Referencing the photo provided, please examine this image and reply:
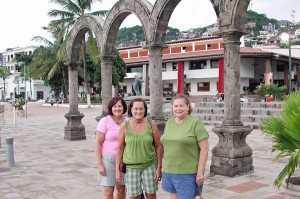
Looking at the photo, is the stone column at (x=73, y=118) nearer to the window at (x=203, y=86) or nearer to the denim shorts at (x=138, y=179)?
the denim shorts at (x=138, y=179)

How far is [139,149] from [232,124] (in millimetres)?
3528

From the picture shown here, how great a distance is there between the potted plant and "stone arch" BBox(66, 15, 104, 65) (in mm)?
8016

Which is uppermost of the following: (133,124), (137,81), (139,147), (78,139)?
(137,81)

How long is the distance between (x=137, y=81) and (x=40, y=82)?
164 ft

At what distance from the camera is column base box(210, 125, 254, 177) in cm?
663

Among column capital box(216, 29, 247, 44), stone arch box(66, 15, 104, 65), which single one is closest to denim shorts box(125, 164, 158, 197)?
column capital box(216, 29, 247, 44)

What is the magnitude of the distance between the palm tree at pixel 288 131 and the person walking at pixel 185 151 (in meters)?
0.82

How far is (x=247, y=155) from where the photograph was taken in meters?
6.83

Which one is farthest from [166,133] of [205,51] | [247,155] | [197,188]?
[205,51]

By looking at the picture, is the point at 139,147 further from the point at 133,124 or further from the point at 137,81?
the point at 137,81

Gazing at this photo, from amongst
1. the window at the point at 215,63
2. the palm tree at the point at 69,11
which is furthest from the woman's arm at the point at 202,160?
the window at the point at 215,63

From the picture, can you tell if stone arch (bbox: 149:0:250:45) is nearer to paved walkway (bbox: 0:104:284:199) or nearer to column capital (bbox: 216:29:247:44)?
column capital (bbox: 216:29:247:44)

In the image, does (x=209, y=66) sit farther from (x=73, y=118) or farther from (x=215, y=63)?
(x=73, y=118)

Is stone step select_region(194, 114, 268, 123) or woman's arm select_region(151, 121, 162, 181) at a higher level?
woman's arm select_region(151, 121, 162, 181)
